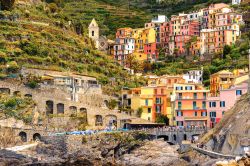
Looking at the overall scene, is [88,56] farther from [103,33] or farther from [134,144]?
[103,33]

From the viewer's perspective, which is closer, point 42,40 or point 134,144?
point 134,144

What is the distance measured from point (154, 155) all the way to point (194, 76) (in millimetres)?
29395

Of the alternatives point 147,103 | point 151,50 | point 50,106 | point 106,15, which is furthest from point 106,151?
point 106,15

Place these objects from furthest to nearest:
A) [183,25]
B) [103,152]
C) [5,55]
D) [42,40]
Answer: [183,25] → [42,40] → [5,55] → [103,152]

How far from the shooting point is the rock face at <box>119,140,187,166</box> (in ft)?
225

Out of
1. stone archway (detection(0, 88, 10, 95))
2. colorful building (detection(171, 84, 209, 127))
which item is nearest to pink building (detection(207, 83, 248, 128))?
colorful building (detection(171, 84, 209, 127))

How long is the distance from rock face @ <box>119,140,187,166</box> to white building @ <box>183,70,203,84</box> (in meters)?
22.4

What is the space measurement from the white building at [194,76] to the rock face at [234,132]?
2631 centimetres

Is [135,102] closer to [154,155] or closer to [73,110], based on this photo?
[73,110]

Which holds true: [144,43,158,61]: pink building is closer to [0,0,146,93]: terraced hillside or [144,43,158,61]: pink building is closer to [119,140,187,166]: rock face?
[0,0,146,93]: terraced hillside

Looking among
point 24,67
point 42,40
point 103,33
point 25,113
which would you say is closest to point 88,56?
point 42,40

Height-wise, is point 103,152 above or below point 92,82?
below

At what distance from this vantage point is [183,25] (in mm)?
118188

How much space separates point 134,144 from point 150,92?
1329 centimetres
